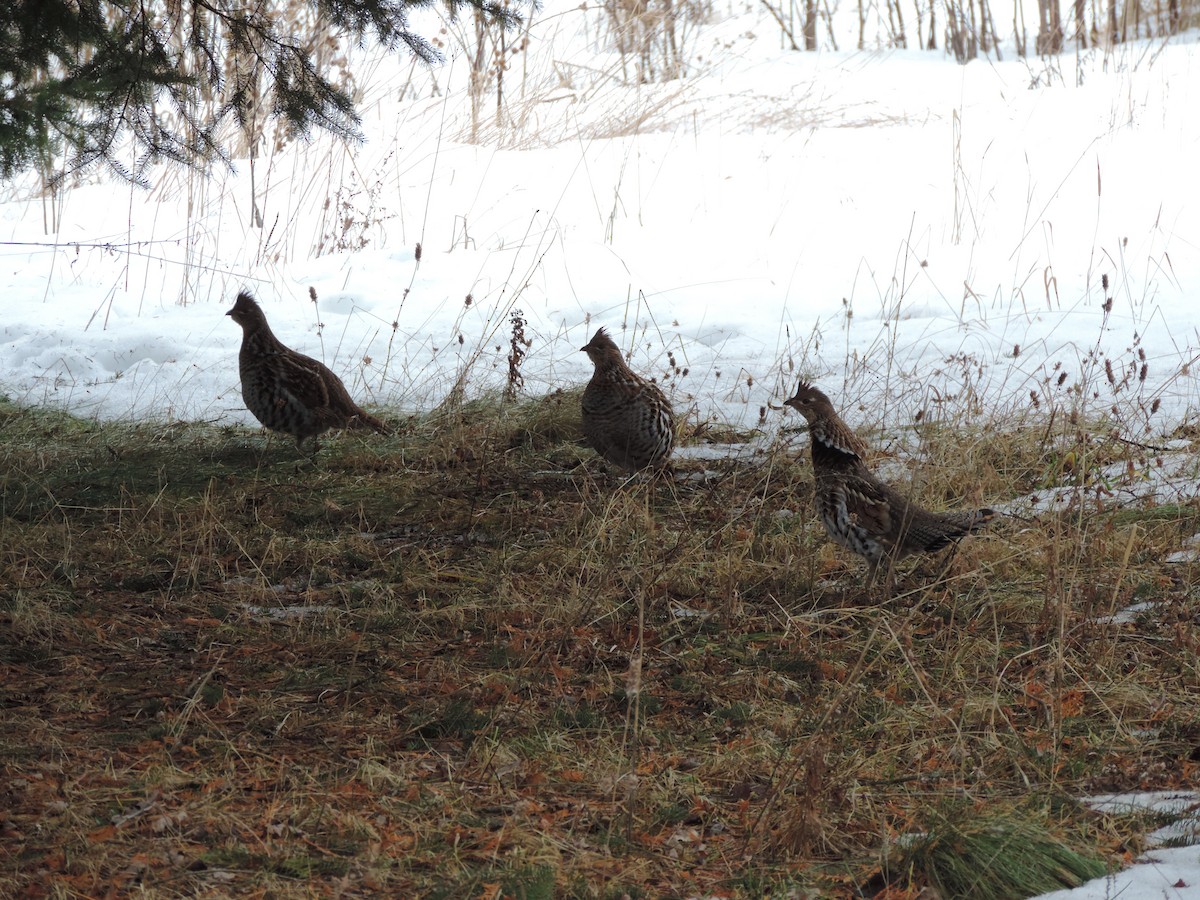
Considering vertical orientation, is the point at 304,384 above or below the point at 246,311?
below

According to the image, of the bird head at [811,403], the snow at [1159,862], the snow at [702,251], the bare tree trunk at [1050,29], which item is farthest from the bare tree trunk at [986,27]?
the snow at [1159,862]

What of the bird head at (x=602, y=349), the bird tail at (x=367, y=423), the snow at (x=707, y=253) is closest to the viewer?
the bird head at (x=602, y=349)

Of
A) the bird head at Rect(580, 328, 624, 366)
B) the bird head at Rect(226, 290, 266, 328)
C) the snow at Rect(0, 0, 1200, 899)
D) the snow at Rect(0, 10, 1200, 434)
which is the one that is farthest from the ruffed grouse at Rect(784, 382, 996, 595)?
the bird head at Rect(226, 290, 266, 328)

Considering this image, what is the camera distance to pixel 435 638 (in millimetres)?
4344

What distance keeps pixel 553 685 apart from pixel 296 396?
3119 millimetres

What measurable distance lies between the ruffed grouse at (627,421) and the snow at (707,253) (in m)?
0.94

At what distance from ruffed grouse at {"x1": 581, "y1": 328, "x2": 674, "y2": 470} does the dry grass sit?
0.20m

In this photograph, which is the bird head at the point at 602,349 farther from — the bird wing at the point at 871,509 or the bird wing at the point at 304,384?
the bird wing at the point at 871,509

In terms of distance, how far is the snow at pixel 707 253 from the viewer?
25.2 ft

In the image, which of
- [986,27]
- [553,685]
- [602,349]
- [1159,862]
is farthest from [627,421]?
[986,27]

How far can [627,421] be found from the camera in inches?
238

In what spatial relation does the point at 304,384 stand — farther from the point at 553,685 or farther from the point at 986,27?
the point at 986,27

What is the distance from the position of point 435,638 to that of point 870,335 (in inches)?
190

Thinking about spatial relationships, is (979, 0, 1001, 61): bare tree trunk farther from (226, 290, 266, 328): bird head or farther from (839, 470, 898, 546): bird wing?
(839, 470, 898, 546): bird wing
